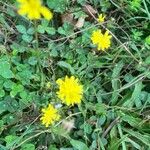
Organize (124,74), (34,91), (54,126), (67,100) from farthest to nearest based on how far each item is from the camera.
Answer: (124,74)
(34,91)
(54,126)
(67,100)

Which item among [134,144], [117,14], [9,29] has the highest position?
[9,29]

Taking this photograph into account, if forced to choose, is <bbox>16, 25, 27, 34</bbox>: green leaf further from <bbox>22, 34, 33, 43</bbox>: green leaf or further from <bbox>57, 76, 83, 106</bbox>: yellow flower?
<bbox>57, 76, 83, 106</bbox>: yellow flower

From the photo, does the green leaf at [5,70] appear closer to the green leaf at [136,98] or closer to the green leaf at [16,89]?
the green leaf at [16,89]

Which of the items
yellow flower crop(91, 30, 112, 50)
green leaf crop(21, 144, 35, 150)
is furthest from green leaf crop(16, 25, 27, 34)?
green leaf crop(21, 144, 35, 150)

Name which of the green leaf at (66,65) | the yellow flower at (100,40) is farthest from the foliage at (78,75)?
the yellow flower at (100,40)

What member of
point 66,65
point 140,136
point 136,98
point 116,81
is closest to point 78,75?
point 66,65

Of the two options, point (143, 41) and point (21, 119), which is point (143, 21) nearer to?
point (143, 41)

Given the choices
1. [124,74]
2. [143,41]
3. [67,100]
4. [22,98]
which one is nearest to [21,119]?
[22,98]
